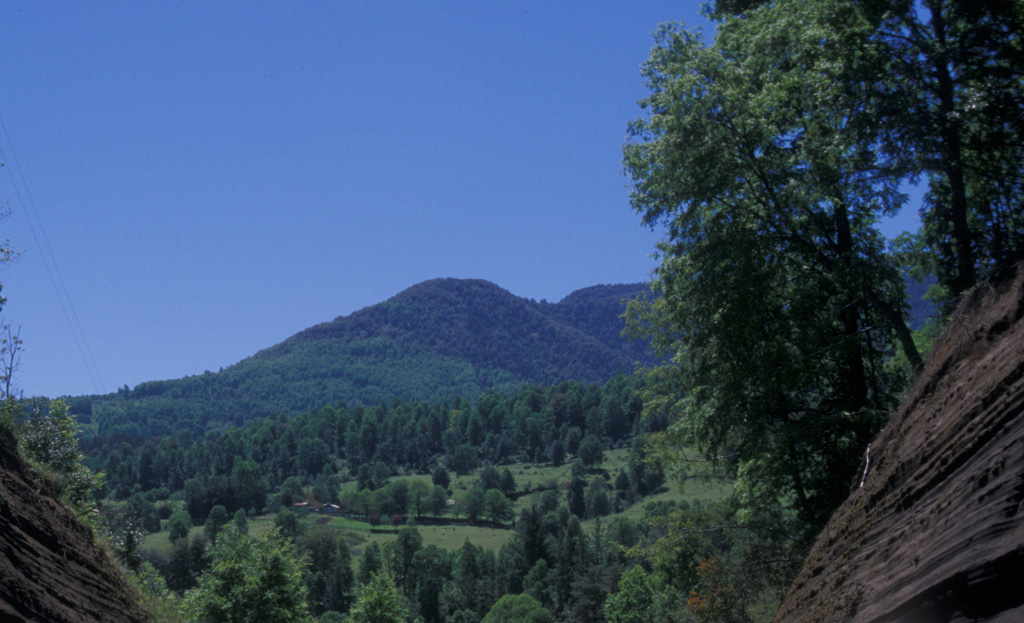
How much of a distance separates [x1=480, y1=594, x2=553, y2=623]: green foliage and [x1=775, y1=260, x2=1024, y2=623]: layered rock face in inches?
2795

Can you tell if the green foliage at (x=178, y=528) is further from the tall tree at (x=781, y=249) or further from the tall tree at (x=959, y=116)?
the tall tree at (x=959, y=116)

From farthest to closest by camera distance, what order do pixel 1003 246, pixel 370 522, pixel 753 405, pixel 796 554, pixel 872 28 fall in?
1. pixel 370 522
2. pixel 796 554
3. pixel 753 405
4. pixel 872 28
5. pixel 1003 246

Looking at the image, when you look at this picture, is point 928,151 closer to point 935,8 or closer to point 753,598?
point 935,8

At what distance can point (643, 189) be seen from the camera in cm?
1678

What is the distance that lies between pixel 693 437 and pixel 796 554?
3356mm

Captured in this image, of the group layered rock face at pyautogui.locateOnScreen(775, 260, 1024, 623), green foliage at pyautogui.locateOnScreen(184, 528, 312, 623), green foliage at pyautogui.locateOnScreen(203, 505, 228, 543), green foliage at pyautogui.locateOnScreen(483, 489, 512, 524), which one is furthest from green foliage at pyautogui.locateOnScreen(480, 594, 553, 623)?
layered rock face at pyautogui.locateOnScreen(775, 260, 1024, 623)

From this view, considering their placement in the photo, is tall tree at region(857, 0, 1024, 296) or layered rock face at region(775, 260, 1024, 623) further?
tall tree at region(857, 0, 1024, 296)

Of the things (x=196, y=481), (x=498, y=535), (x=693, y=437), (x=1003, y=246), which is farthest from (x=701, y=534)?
(x=196, y=481)

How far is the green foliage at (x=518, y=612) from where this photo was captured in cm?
7706

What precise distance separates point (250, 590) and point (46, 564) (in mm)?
16258

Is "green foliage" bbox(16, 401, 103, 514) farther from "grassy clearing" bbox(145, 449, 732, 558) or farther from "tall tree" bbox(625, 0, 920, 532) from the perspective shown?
"grassy clearing" bbox(145, 449, 732, 558)

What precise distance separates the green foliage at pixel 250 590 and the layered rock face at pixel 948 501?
19.7 metres

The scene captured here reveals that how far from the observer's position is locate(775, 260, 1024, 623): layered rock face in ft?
22.9

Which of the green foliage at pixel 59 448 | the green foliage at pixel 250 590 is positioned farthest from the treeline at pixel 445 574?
the green foliage at pixel 59 448
